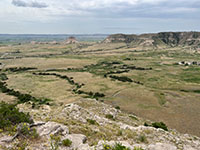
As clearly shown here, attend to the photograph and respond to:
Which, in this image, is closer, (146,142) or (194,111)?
(146,142)

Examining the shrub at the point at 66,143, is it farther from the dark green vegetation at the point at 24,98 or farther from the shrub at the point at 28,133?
the dark green vegetation at the point at 24,98

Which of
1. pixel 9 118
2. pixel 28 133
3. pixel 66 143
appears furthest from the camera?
pixel 9 118

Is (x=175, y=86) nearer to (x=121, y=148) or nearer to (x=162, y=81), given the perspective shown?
(x=162, y=81)

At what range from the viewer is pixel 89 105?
106ft

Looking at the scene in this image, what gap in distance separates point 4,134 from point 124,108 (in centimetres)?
3593

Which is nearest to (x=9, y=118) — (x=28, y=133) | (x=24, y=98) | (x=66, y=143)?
(x=28, y=133)

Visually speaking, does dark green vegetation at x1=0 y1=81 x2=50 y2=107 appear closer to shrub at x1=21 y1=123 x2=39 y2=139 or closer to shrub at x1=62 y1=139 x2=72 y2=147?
shrub at x1=21 y1=123 x2=39 y2=139

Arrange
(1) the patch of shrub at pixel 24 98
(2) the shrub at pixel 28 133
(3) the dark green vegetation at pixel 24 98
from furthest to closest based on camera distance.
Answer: (1) the patch of shrub at pixel 24 98
(3) the dark green vegetation at pixel 24 98
(2) the shrub at pixel 28 133

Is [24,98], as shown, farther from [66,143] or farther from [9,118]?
[66,143]

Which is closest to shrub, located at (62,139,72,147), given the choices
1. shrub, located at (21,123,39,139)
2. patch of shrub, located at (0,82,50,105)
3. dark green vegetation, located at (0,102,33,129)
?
shrub, located at (21,123,39,139)

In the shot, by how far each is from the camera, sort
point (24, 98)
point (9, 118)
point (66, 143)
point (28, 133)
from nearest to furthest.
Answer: point (66, 143) < point (28, 133) < point (9, 118) < point (24, 98)

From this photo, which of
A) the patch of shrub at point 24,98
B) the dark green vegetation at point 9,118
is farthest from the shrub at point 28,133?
the patch of shrub at point 24,98

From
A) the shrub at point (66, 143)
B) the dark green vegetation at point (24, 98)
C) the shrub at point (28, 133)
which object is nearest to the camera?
the shrub at point (66, 143)

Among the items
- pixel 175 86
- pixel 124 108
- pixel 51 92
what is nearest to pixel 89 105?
pixel 124 108
